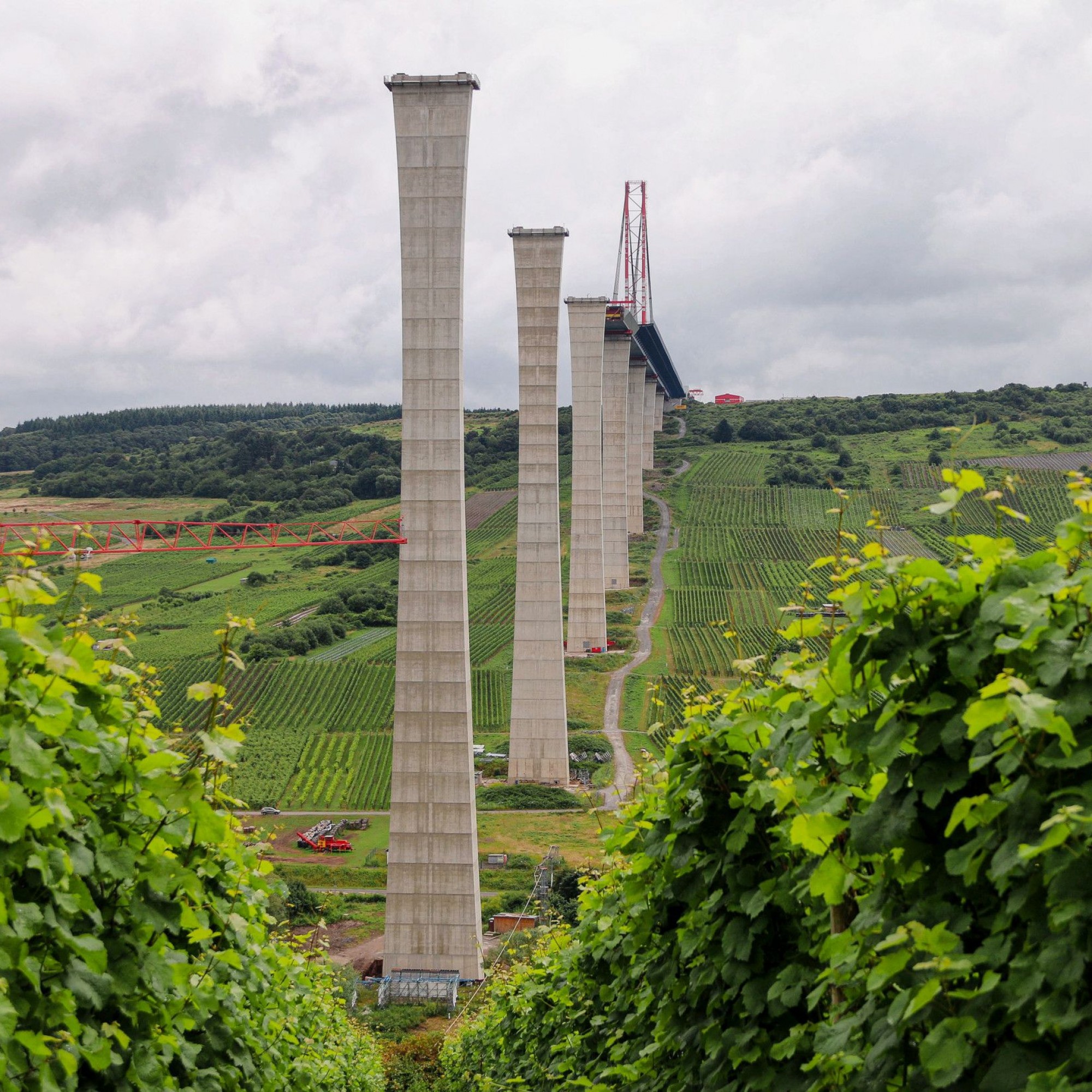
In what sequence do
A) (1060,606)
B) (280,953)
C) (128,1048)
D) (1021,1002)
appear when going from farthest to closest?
(280,953)
(128,1048)
(1060,606)
(1021,1002)

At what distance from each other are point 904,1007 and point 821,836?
905mm

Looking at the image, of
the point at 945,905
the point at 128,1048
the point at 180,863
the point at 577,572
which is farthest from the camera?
the point at 577,572

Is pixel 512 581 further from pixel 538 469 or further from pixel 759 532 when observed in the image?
pixel 538 469

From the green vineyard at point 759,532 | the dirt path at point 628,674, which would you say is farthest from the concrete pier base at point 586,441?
the green vineyard at point 759,532

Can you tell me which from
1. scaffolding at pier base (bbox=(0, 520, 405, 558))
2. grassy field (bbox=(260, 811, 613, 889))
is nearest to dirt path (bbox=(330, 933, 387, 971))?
grassy field (bbox=(260, 811, 613, 889))

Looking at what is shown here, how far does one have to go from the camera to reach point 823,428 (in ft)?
452

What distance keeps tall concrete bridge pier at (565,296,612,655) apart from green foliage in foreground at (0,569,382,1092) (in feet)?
164

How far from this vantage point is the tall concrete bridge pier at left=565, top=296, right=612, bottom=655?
5738cm

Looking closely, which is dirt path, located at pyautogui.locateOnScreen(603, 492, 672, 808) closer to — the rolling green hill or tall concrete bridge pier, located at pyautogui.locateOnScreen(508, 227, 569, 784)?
the rolling green hill

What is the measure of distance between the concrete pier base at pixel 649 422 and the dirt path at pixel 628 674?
640 inches

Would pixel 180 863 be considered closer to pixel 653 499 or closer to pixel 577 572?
pixel 577 572

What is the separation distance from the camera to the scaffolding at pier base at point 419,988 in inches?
1069

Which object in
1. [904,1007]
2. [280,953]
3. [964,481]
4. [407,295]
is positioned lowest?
[280,953]

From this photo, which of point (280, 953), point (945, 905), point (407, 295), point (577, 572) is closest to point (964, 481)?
point (945, 905)
